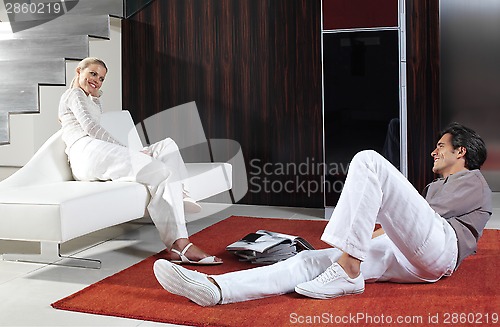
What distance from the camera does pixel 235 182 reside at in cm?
547

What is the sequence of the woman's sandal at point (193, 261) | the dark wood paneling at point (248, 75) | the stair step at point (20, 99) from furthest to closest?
the dark wood paneling at point (248, 75) < the stair step at point (20, 99) < the woman's sandal at point (193, 261)

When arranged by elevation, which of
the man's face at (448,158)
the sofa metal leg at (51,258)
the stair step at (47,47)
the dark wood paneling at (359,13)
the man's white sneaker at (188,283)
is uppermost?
the dark wood paneling at (359,13)

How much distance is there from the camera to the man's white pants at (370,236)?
2355mm

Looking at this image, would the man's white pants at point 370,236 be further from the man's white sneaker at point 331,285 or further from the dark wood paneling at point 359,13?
the dark wood paneling at point 359,13

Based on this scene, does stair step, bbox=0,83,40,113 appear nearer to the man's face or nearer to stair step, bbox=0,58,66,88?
stair step, bbox=0,58,66,88

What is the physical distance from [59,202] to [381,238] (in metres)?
1.41

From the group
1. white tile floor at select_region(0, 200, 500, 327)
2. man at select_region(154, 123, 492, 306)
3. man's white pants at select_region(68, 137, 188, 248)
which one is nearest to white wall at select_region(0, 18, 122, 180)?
white tile floor at select_region(0, 200, 500, 327)

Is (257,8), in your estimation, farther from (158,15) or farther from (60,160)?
(60,160)

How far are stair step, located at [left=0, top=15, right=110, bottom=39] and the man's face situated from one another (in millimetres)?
2142

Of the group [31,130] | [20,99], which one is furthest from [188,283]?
[31,130]

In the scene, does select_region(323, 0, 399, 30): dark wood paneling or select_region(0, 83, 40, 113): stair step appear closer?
select_region(0, 83, 40, 113): stair step

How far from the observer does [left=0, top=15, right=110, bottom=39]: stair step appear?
3.90 m

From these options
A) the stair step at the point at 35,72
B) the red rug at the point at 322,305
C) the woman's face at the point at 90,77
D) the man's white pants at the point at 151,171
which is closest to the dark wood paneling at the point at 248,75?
the man's white pants at the point at 151,171

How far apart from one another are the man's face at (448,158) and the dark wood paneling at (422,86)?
1997 mm
